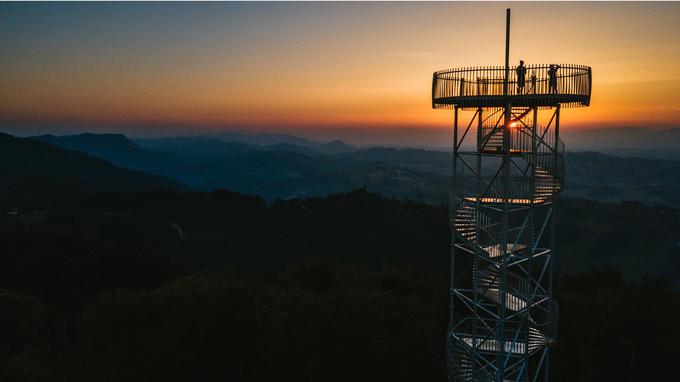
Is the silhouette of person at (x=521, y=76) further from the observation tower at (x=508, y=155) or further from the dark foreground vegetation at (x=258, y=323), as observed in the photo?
the dark foreground vegetation at (x=258, y=323)

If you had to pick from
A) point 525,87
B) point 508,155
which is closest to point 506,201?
point 508,155

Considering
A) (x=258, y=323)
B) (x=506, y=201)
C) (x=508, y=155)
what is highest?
(x=508, y=155)

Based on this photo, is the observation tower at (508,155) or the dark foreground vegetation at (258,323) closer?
the observation tower at (508,155)

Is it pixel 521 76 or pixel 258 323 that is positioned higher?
pixel 521 76

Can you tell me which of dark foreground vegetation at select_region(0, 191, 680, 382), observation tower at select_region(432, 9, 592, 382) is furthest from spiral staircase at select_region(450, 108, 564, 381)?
dark foreground vegetation at select_region(0, 191, 680, 382)

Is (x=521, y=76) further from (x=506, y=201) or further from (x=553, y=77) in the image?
(x=506, y=201)

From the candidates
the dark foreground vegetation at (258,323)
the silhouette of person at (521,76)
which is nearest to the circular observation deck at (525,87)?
the silhouette of person at (521,76)

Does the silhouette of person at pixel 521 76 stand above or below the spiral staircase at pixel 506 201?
above

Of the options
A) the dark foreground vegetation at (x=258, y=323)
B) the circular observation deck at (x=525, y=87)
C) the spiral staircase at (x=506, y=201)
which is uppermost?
the circular observation deck at (x=525, y=87)

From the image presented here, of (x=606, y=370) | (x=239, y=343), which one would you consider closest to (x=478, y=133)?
(x=239, y=343)
